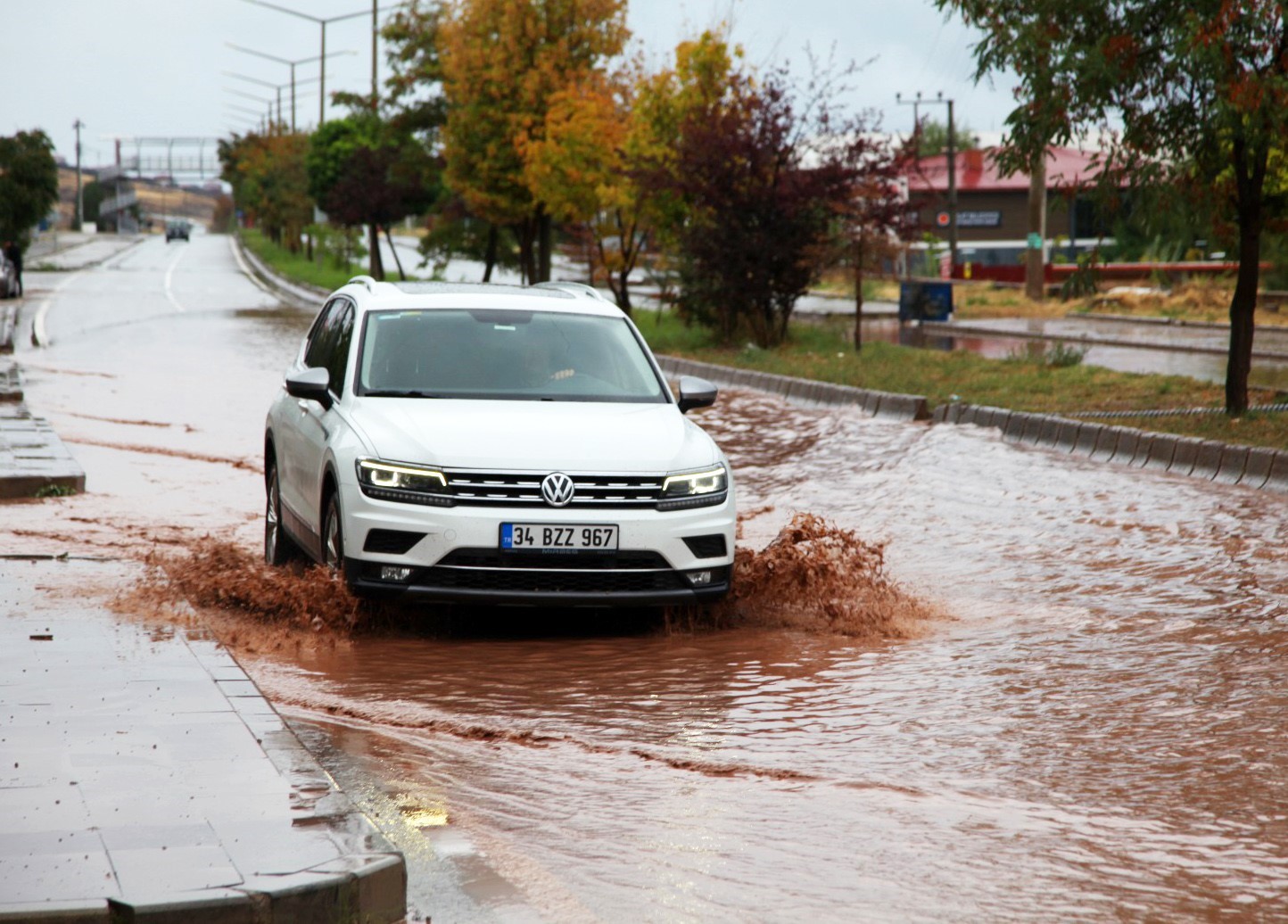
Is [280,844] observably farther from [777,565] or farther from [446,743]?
[777,565]

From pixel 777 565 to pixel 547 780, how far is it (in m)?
3.13

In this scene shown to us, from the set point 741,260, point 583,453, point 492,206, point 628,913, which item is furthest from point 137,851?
point 492,206

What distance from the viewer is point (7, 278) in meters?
42.5

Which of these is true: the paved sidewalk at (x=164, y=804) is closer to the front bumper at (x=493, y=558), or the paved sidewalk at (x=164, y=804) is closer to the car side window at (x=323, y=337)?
the front bumper at (x=493, y=558)

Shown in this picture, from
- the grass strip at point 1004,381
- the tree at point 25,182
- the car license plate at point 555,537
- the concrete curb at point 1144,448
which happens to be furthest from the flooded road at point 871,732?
the tree at point 25,182

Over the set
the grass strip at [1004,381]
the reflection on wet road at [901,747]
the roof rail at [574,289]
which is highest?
the roof rail at [574,289]

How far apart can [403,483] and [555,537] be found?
27.1 inches

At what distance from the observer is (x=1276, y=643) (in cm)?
746

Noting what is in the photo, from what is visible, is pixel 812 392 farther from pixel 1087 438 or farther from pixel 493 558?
pixel 493 558

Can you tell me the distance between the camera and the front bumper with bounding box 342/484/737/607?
725cm

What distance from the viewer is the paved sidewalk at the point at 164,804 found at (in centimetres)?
392

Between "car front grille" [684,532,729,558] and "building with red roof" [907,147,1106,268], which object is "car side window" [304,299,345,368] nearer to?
"car front grille" [684,532,729,558]

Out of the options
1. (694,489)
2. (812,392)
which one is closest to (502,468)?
(694,489)

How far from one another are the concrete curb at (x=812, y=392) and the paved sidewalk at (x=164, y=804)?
38.6 ft
